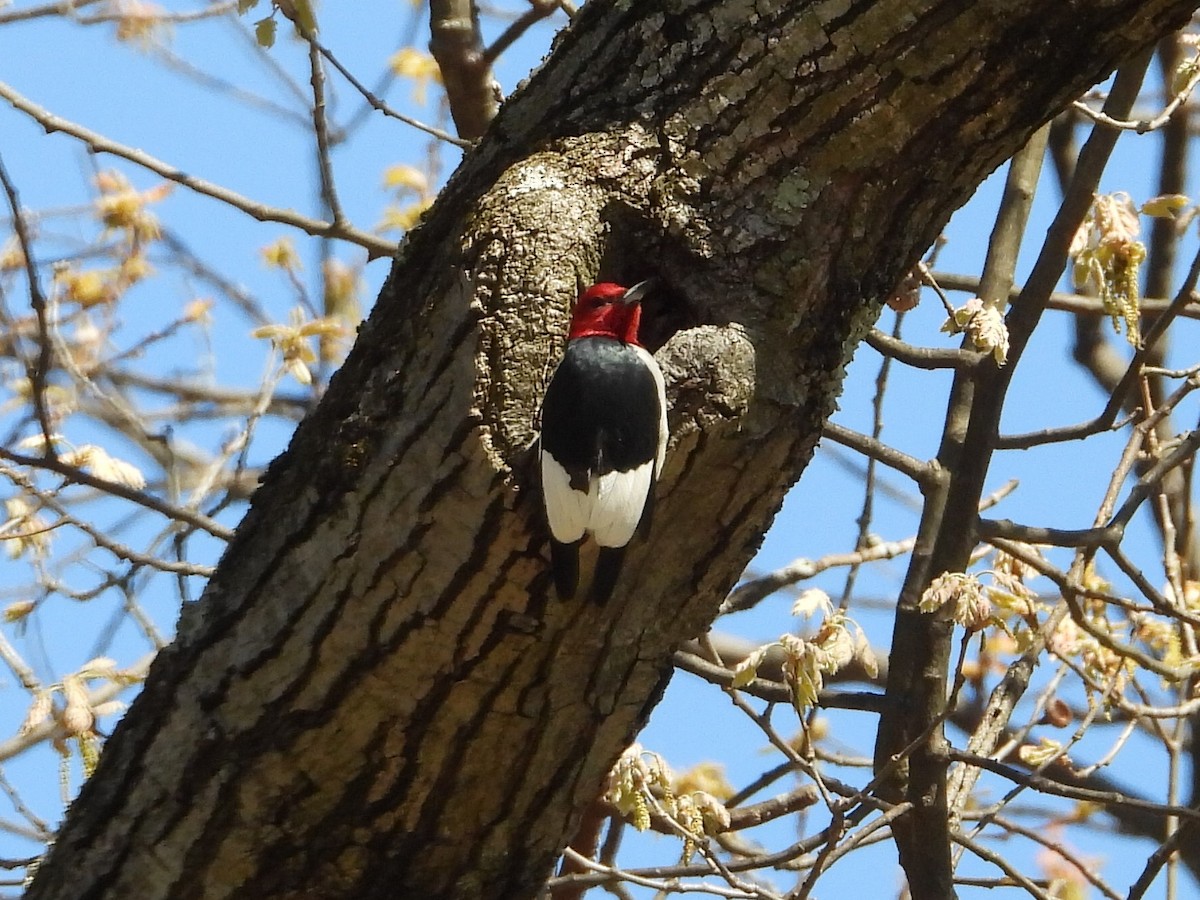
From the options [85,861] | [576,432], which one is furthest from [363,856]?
[576,432]

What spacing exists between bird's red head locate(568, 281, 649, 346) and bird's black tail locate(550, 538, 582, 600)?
386 millimetres

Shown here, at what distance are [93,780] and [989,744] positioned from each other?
2252 mm

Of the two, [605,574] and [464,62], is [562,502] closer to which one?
[605,574]

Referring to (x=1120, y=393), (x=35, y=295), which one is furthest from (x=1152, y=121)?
(x=35, y=295)

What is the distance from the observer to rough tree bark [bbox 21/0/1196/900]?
82.6 inches

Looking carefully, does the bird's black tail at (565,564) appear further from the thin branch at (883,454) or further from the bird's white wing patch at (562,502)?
the thin branch at (883,454)

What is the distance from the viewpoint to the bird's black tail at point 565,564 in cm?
200

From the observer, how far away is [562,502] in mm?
2025

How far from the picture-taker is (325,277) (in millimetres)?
6250

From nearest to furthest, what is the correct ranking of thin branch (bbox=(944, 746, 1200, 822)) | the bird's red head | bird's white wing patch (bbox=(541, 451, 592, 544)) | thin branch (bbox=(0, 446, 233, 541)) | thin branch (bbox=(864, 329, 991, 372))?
bird's white wing patch (bbox=(541, 451, 592, 544)) → the bird's red head → thin branch (bbox=(944, 746, 1200, 822)) → thin branch (bbox=(0, 446, 233, 541)) → thin branch (bbox=(864, 329, 991, 372))

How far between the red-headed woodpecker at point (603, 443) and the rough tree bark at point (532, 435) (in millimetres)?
38

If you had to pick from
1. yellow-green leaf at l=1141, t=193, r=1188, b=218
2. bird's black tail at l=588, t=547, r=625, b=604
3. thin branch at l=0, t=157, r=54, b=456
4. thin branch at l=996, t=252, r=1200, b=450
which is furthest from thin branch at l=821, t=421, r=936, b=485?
thin branch at l=0, t=157, r=54, b=456

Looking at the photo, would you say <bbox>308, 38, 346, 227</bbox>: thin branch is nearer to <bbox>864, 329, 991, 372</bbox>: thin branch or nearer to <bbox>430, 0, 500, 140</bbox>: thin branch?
<bbox>430, 0, 500, 140</bbox>: thin branch

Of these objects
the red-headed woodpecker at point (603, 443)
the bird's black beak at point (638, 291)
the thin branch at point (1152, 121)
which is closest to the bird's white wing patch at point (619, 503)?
the red-headed woodpecker at point (603, 443)
